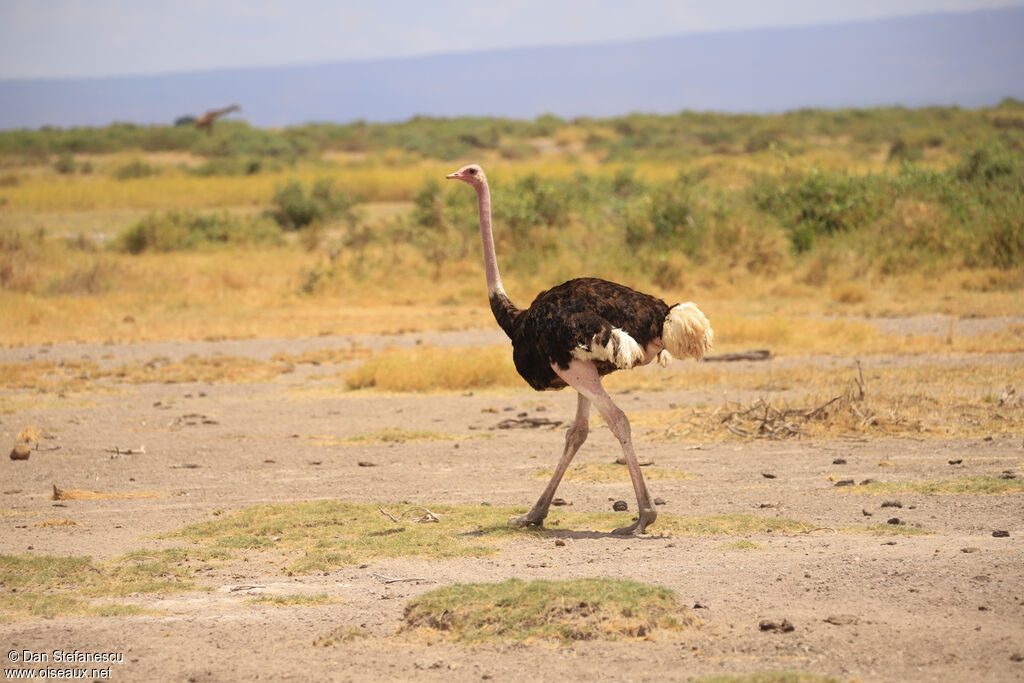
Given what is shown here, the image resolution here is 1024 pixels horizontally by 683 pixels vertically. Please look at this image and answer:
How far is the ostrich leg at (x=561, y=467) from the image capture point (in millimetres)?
7605

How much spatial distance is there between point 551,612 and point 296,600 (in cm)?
138

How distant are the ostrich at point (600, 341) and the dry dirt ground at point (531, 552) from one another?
2.06 feet

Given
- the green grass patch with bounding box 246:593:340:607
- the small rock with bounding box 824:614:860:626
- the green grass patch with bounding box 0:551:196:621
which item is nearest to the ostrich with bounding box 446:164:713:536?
the green grass patch with bounding box 246:593:340:607

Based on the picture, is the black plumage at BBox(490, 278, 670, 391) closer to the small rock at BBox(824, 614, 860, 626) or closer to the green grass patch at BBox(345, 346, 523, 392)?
the small rock at BBox(824, 614, 860, 626)

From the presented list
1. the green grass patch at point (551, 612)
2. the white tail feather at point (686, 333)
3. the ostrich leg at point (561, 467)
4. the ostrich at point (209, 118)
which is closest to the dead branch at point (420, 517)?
the ostrich leg at point (561, 467)

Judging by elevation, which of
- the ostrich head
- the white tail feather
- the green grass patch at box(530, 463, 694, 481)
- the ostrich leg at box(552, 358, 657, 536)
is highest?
the ostrich head

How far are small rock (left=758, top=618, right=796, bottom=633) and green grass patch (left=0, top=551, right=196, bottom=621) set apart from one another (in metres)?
2.94

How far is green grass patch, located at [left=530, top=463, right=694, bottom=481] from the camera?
368 inches

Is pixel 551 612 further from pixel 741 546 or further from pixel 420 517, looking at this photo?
pixel 420 517

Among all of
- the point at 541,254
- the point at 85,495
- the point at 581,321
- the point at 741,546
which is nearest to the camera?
the point at 741,546

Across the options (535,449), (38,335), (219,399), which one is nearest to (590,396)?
(535,449)

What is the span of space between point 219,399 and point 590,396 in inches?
297

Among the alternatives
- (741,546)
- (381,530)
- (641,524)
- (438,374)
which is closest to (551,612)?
(741,546)

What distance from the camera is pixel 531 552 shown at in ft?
23.1
